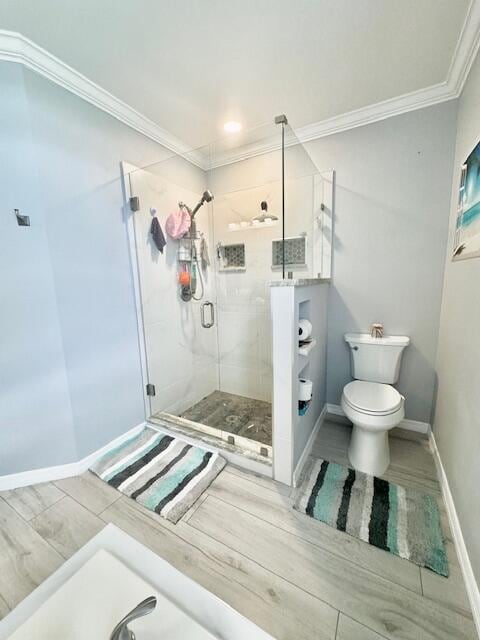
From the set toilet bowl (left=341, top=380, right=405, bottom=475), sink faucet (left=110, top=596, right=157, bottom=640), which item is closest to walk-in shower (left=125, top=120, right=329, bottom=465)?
toilet bowl (left=341, top=380, right=405, bottom=475)

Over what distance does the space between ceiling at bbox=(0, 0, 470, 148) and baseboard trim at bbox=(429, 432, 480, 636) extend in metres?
2.48

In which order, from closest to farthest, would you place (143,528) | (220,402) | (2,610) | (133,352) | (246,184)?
(2,610) < (143,528) < (133,352) < (246,184) < (220,402)

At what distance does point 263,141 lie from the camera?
222 centimetres

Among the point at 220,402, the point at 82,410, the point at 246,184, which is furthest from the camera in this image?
the point at 220,402

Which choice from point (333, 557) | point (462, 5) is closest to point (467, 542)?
point (333, 557)

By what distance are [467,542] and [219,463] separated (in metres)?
1.33

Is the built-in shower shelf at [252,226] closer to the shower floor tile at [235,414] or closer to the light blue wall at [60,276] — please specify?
the light blue wall at [60,276]

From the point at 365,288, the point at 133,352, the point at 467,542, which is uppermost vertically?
the point at 365,288

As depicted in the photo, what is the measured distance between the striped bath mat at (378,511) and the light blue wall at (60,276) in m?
1.51

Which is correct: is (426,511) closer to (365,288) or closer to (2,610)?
(365,288)

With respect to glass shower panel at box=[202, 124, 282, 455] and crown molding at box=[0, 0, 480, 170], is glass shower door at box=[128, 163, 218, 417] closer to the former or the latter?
glass shower panel at box=[202, 124, 282, 455]

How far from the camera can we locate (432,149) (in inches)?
70.5

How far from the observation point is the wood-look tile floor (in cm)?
99

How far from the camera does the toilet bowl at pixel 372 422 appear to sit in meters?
1.60
